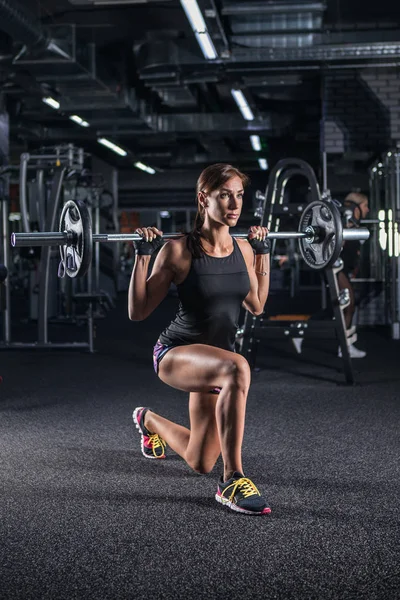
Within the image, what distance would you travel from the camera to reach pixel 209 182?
266 cm

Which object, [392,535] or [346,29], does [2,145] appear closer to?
[346,29]

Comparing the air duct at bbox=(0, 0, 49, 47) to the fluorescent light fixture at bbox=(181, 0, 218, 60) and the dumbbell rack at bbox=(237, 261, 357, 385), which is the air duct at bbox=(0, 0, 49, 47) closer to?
the fluorescent light fixture at bbox=(181, 0, 218, 60)

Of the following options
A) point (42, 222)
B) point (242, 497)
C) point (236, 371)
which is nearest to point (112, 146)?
point (42, 222)

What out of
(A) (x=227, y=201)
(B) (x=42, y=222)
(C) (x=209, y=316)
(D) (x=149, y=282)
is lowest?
(C) (x=209, y=316)

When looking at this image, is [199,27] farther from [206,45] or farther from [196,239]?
[196,239]

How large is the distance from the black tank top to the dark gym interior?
333 millimetres

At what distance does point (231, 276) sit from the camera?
9.05 feet

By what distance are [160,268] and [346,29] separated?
676 cm

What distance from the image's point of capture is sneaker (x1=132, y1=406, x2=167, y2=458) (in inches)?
127

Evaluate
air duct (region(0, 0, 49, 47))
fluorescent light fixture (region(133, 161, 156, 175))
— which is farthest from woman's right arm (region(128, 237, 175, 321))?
fluorescent light fixture (region(133, 161, 156, 175))

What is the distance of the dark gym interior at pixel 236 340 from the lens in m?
2.20

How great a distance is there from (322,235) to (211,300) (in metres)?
1.11

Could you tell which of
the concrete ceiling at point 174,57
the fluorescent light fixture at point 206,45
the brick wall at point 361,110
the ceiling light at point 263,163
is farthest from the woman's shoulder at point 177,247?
the ceiling light at point 263,163

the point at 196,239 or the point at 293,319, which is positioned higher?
the point at 196,239
